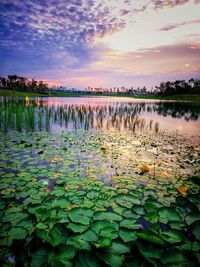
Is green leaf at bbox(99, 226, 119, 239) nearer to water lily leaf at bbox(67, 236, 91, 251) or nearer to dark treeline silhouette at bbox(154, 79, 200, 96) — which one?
water lily leaf at bbox(67, 236, 91, 251)

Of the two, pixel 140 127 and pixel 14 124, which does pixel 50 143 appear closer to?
pixel 14 124

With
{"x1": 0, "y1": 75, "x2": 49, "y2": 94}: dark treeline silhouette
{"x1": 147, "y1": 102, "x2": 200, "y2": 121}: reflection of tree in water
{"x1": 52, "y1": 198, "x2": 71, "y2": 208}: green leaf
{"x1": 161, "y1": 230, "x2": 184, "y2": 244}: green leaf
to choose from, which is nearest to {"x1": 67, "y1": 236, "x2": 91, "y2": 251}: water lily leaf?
{"x1": 52, "y1": 198, "x2": 71, "y2": 208}: green leaf

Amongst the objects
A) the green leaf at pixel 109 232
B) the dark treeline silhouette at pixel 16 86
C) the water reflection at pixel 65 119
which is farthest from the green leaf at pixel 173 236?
the dark treeline silhouette at pixel 16 86

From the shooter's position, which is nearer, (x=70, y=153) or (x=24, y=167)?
(x=24, y=167)

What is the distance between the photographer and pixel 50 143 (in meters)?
6.65

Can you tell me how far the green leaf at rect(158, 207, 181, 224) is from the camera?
2512 millimetres

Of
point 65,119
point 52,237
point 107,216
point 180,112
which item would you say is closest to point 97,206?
point 107,216

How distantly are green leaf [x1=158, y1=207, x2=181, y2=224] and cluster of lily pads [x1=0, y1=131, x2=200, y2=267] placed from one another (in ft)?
0.04

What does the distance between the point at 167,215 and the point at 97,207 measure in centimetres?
96

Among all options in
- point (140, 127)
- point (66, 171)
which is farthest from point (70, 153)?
point (140, 127)

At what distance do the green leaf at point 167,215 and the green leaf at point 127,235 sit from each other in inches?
21.5

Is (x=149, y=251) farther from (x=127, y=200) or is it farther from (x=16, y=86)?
(x=16, y=86)

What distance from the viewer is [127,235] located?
214 centimetres

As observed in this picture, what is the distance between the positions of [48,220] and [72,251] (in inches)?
24.9
